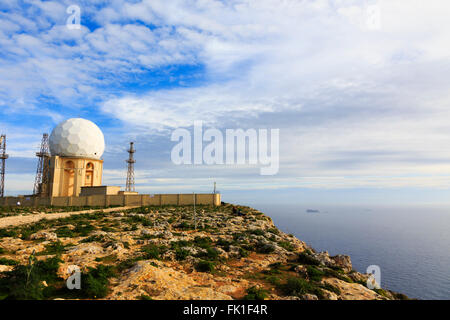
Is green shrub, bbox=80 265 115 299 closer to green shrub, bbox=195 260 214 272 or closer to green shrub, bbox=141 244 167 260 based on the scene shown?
green shrub, bbox=141 244 167 260

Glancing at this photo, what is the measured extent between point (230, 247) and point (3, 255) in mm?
12814

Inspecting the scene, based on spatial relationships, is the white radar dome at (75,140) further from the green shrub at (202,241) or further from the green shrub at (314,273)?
the green shrub at (314,273)

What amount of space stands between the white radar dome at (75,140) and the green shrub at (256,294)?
58.0 metres

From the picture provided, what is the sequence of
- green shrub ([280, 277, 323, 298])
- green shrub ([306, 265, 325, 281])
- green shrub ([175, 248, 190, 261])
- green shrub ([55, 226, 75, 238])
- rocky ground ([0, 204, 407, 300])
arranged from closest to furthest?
rocky ground ([0, 204, 407, 300]) → green shrub ([280, 277, 323, 298]) → green shrub ([306, 265, 325, 281]) → green shrub ([175, 248, 190, 261]) → green shrub ([55, 226, 75, 238])

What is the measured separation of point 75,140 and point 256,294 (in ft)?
195

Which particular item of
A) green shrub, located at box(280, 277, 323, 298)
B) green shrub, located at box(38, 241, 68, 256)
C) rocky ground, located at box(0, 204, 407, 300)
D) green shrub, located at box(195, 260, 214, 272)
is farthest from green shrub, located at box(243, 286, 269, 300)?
green shrub, located at box(38, 241, 68, 256)

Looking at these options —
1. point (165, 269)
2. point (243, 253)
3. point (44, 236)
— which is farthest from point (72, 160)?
point (165, 269)

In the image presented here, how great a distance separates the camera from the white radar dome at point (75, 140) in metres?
56.5

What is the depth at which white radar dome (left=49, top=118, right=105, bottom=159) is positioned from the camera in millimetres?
56469

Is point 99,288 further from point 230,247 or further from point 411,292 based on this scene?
point 411,292

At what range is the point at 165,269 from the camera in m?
11.8

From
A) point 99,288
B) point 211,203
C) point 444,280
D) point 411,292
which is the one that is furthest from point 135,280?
point 444,280

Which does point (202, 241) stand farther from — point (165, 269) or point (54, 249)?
point (54, 249)

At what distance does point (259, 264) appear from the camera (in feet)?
48.1
